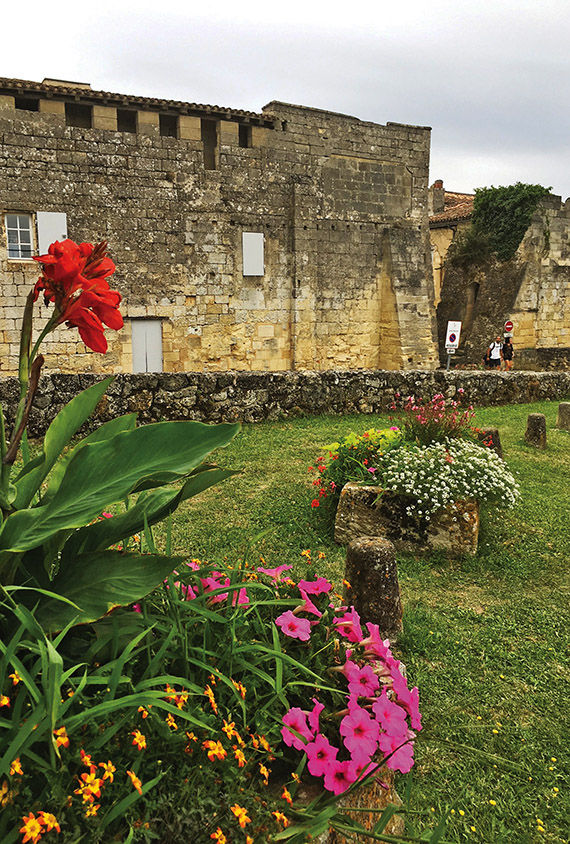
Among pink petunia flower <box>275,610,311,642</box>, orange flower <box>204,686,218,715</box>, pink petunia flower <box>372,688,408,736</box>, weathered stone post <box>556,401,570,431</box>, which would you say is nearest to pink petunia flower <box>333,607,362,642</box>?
pink petunia flower <box>275,610,311,642</box>

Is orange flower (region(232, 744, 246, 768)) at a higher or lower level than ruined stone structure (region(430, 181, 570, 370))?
lower

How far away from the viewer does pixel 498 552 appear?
4.84 metres

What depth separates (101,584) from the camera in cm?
143

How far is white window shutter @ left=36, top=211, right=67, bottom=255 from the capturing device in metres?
13.3

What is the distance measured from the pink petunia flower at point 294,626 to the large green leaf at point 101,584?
43 centimetres

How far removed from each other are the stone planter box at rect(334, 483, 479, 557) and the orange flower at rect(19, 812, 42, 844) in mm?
3968

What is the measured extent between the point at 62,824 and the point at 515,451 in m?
7.78

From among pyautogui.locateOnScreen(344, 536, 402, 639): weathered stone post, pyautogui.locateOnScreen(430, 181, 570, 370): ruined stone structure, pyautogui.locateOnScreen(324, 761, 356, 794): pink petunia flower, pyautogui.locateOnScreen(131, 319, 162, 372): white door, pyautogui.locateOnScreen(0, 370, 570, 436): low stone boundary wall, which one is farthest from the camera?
pyautogui.locateOnScreen(430, 181, 570, 370): ruined stone structure

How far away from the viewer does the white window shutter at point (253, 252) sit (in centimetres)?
1542

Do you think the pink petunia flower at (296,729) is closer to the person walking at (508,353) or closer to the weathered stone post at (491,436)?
the weathered stone post at (491,436)

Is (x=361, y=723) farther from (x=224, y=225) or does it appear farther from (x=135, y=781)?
(x=224, y=225)

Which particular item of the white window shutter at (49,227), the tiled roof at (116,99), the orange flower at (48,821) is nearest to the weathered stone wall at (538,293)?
the tiled roof at (116,99)

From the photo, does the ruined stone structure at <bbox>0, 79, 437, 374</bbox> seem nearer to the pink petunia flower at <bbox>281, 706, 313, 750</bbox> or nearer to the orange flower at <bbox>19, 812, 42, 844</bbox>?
the pink petunia flower at <bbox>281, 706, 313, 750</bbox>

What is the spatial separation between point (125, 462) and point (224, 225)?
14631 mm
